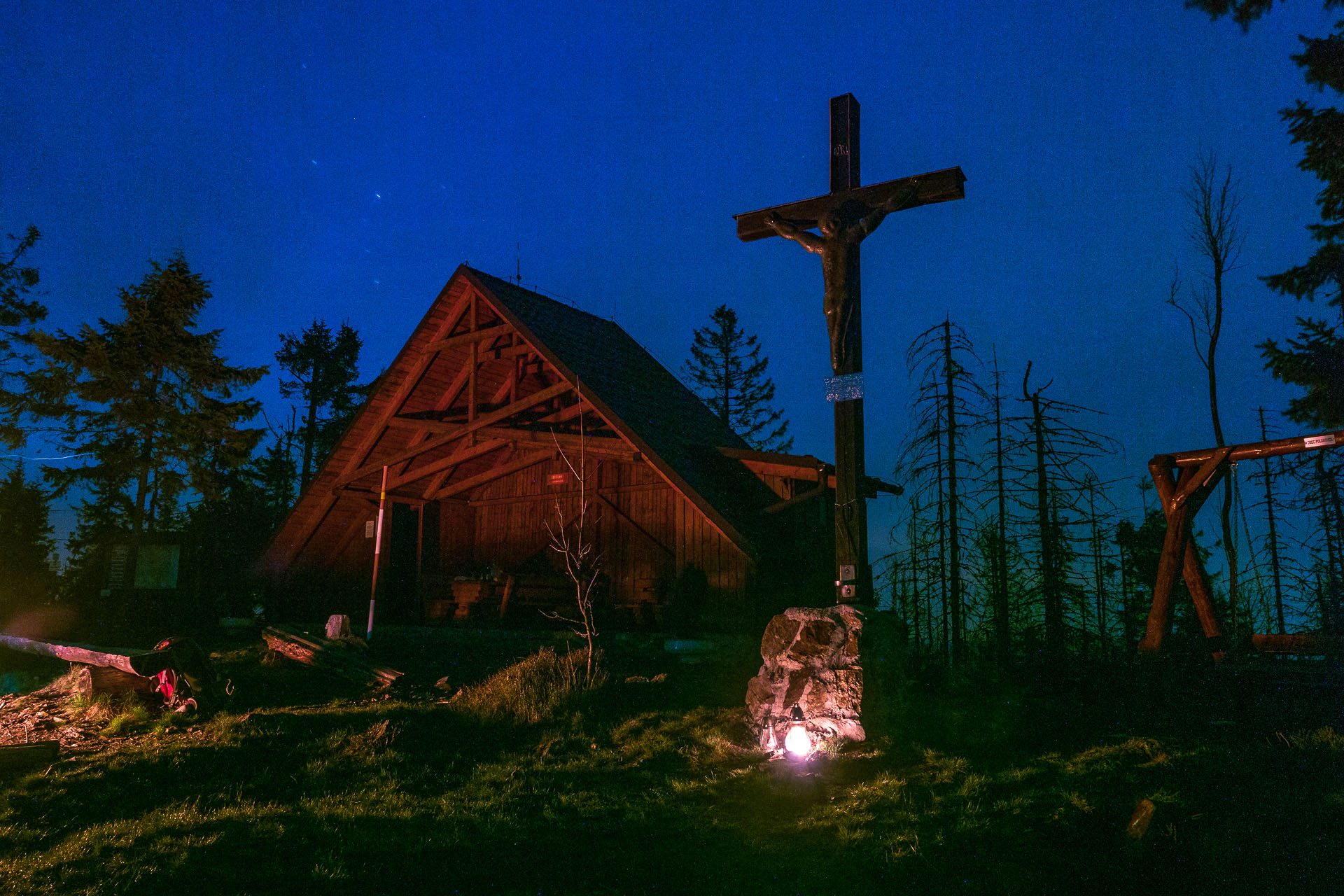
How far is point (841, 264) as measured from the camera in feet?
23.3

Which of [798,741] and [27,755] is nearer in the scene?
[798,741]

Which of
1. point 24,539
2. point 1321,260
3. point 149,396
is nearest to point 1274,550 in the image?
point 1321,260

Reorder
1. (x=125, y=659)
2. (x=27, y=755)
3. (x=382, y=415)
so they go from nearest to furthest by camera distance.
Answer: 1. (x=27, y=755)
2. (x=125, y=659)
3. (x=382, y=415)

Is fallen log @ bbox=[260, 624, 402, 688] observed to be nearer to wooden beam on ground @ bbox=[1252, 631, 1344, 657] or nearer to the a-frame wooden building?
the a-frame wooden building

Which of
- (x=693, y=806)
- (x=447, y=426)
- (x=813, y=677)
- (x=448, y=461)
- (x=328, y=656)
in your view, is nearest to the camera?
(x=693, y=806)

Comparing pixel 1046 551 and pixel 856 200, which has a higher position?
pixel 856 200

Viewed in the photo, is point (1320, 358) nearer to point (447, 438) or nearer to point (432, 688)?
point (432, 688)

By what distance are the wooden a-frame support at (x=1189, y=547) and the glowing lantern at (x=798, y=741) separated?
3074 mm

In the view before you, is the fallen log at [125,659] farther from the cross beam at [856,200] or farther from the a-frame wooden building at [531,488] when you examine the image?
the cross beam at [856,200]

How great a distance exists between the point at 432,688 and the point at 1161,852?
8.18 metres

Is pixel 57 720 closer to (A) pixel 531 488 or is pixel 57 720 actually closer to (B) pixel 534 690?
(B) pixel 534 690

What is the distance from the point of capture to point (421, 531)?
17.6 meters

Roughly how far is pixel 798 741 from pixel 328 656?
7.80m

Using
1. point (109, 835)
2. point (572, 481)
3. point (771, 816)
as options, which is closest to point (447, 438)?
point (572, 481)
